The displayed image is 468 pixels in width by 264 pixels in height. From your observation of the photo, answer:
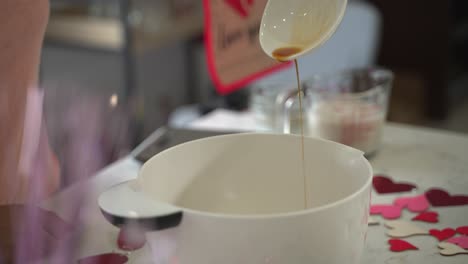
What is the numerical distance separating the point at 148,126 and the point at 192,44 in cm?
41

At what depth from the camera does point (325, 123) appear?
3.14 feet

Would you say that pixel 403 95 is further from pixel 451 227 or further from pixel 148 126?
pixel 451 227

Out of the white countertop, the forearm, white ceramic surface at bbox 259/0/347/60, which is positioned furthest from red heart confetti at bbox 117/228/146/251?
white ceramic surface at bbox 259/0/347/60

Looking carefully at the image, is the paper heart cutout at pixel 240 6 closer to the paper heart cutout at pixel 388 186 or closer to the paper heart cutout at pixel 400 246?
the paper heart cutout at pixel 388 186

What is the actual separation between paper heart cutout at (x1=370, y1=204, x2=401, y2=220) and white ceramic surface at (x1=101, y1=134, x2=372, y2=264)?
125 millimetres

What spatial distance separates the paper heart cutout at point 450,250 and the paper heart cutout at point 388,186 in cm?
16

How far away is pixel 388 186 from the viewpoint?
0.84 m

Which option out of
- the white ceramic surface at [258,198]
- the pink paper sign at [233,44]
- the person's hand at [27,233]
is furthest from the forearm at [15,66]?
the pink paper sign at [233,44]

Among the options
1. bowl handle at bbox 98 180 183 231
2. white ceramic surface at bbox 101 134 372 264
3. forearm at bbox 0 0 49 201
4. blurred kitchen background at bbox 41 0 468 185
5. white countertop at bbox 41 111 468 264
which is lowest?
blurred kitchen background at bbox 41 0 468 185

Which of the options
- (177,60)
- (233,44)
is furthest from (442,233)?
(177,60)

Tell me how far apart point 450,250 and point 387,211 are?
0.38ft

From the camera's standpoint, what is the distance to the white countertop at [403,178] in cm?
68

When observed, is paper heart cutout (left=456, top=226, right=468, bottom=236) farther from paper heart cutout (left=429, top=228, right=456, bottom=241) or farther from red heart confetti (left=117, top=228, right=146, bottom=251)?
red heart confetti (left=117, top=228, right=146, bottom=251)

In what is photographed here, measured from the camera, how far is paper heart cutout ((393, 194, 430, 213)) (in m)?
0.78
